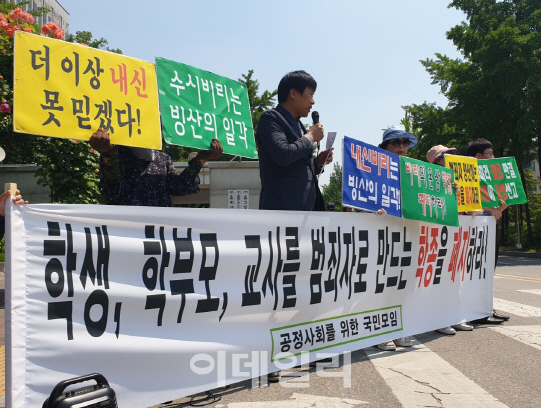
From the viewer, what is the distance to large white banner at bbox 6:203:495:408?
105 inches

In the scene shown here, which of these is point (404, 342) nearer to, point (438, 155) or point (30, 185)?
point (438, 155)


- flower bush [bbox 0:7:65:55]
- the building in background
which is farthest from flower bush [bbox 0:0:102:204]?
the building in background

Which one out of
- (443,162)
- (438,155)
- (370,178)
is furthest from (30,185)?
(370,178)

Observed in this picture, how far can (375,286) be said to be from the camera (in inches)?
181

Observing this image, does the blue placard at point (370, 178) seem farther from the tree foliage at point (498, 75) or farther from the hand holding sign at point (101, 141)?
the tree foliage at point (498, 75)

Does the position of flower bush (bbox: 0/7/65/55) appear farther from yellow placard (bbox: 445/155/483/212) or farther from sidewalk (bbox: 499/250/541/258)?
sidewalk (bbox: 499/250/541/258)

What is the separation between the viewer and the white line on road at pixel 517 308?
6.59 m

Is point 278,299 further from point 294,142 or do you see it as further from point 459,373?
A: point 459,373

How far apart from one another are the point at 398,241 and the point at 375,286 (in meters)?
0.56

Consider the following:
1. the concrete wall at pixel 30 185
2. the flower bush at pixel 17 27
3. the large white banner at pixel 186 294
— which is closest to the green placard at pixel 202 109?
the large white banner at pixel 186 294

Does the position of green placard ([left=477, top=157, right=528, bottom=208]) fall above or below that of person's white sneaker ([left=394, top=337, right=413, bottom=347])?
above

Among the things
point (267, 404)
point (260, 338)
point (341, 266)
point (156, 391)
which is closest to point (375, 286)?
point (341, 266)

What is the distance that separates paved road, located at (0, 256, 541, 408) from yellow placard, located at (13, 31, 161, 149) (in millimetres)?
1716

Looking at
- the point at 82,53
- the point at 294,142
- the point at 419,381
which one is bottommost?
the point at 419,381
